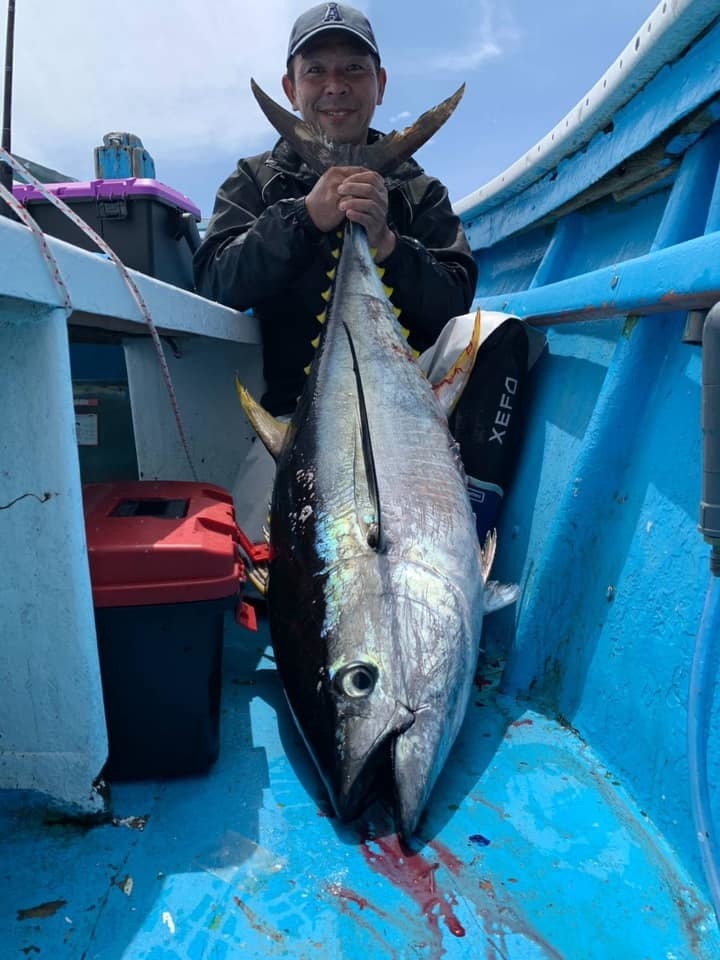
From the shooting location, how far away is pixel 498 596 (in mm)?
1818

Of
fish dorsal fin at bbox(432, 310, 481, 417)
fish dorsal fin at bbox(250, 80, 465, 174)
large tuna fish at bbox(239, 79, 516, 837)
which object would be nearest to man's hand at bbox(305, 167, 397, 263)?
large tuna fish at bbox(239, 79, 516, 837)

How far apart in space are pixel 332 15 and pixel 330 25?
2.8 inches

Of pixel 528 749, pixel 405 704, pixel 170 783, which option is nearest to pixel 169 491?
pixel 170 783

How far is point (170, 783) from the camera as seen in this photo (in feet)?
4.85

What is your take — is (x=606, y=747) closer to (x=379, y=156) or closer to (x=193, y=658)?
(x=193, y=658)

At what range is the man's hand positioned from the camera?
220 centimetres

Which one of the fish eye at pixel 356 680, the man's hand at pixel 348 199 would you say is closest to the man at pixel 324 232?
the man's hand at pixel 348 199

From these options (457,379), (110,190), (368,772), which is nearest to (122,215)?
(110,190)

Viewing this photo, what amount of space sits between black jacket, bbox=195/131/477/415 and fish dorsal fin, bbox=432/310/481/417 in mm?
488

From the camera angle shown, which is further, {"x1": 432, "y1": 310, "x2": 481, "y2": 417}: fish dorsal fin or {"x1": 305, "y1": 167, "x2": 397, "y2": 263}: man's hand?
{"x1": 305, "y1": 167, "x2": 397, "y2": 263}: man's hand

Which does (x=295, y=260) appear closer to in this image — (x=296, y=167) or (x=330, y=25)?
(x=296, y=167)

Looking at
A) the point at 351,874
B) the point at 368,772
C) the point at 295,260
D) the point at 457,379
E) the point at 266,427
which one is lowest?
the point at 351,874

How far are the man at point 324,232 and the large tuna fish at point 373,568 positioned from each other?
0.30 meters

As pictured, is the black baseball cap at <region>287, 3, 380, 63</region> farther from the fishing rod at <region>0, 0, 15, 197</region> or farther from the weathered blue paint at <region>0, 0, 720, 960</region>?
the fishing rod at <region>0, 0, 15, 197</region>
